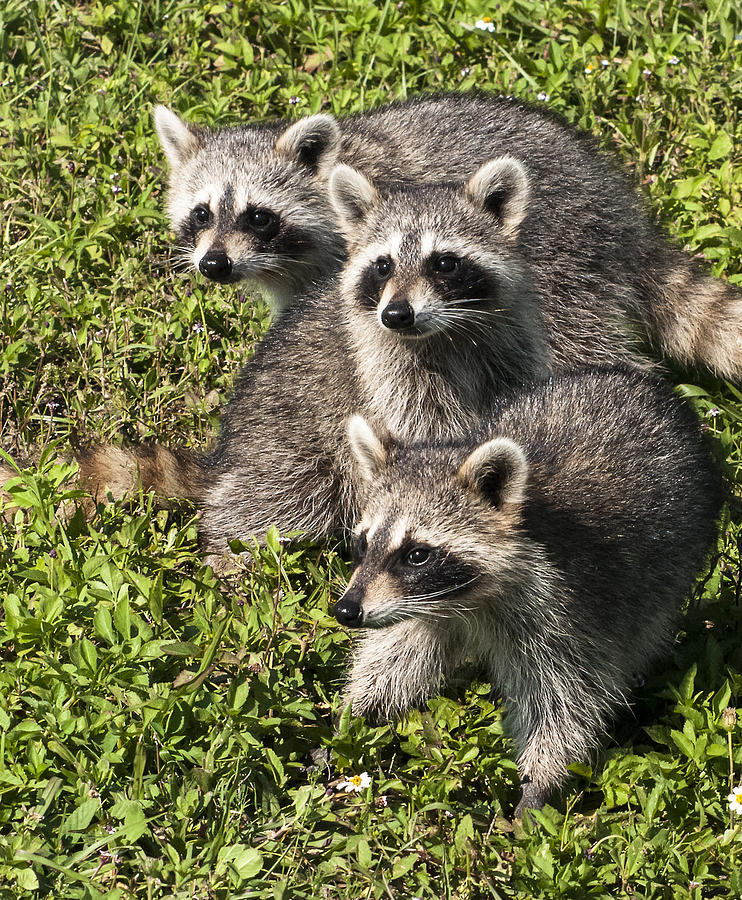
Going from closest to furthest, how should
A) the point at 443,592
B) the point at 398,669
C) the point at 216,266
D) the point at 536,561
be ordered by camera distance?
the point at 443,592 < the point at 536,561 < the point at 398,669 < the point at 216,266

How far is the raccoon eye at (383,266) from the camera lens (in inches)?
178

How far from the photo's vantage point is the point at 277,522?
495cm

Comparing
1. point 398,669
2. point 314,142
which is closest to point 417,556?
point 398,669

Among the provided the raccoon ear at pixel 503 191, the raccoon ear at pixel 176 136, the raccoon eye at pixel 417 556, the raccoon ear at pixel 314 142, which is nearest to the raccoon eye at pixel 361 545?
the raccoon eye at pixel 417 556

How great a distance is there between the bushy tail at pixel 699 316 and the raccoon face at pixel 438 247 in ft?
3.25

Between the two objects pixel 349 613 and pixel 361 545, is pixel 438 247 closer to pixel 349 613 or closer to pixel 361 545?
pixel 361 545

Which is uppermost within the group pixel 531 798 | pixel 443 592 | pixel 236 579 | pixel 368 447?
pixel 368 447

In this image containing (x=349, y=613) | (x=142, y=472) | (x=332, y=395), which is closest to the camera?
(x=349, y=613)

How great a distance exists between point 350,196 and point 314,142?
90 centimetres

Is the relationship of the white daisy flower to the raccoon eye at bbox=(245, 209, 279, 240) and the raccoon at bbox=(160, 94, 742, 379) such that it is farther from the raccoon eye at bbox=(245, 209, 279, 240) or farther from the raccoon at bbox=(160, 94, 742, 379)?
the raccoon eye at bbox=(245, 209, 279, 240)

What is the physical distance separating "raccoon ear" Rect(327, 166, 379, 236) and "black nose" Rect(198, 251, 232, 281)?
65 centimetres

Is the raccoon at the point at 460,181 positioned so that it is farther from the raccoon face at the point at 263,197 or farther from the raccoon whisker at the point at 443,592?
the raccoon whisker at the point at 443,592

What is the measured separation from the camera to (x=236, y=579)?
4555 mm

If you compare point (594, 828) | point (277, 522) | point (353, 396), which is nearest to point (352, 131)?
point (353, 396)
